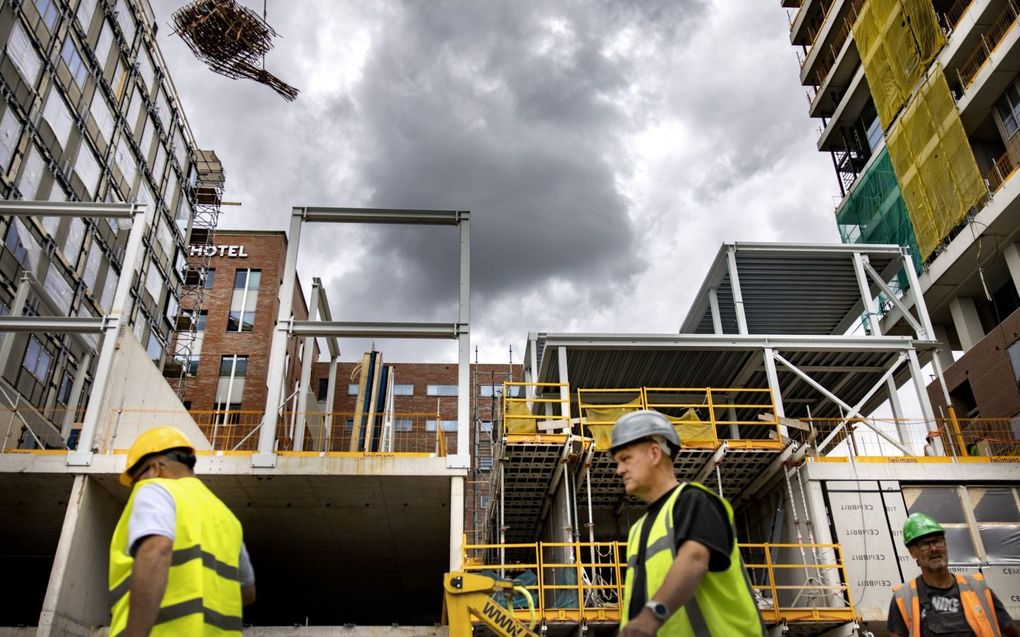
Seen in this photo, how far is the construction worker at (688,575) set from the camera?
3037 millimetres

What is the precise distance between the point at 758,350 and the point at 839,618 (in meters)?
7.41


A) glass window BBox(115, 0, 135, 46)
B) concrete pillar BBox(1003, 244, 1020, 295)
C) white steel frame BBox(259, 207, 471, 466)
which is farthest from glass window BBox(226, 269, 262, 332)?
concrete pillar BBox(1003, 244, 1020, 295)

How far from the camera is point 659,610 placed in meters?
3.00

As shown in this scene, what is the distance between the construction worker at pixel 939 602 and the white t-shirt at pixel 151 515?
4.26 metres

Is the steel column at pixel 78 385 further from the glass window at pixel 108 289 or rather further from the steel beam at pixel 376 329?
the steel beam at pixel 376 329

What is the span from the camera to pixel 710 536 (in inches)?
124

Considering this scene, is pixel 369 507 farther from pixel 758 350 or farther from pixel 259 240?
pixel 259 240

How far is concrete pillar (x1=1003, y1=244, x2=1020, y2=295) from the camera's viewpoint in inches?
1172

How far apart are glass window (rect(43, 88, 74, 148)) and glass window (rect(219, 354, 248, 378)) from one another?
1891 cm

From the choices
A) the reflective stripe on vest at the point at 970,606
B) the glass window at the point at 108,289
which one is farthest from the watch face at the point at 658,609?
the glass window at the point at 108,289

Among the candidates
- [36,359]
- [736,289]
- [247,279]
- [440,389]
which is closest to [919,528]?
[736,289]

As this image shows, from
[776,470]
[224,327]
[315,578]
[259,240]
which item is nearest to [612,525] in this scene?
[776,470]

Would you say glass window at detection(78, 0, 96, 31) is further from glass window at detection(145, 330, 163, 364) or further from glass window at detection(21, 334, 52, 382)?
glass window at detection(145, 330, 163, 364)

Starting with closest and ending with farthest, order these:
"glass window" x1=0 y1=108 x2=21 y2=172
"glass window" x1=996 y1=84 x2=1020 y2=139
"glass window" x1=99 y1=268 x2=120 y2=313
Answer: "glass window" x1=0 y1=108 x2=21 y2=172
"glass window" x1=996 y1=84 x2=1020 y2=139
"glass window" x1=99 y1=268 x2=120 y2=313
